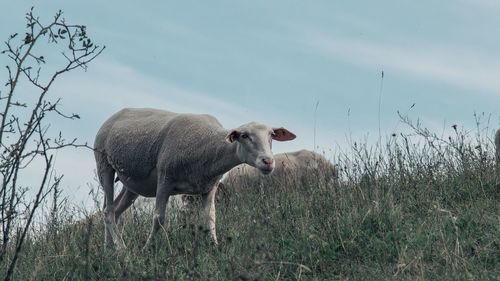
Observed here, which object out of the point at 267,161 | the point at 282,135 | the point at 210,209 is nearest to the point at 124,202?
the point at 210,209

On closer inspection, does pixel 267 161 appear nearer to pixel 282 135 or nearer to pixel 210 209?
pixel 282 135

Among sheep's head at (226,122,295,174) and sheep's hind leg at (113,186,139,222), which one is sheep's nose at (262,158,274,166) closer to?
sheep's head at (226,122,295,174)

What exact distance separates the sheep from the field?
0.32m

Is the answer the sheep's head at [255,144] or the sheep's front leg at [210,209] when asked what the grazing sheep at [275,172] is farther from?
the sheep's head at [255,144]

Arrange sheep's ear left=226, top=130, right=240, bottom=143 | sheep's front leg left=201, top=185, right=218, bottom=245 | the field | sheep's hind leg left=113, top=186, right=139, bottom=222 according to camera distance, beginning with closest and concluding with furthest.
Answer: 1. the field
2. sheep's front leg left=201, top=185, right=218, bottom=245
3. sheep's ear left=226, top=130, right=240, bottom=143
4. sheep's hind leg left=113, top=186, right=139, bottom=222

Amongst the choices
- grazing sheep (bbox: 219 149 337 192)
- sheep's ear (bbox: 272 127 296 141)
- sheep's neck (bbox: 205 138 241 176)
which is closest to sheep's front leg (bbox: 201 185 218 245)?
sheep's neck (bbox: 205 138 241 176)

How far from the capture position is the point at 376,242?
8180 millimetres

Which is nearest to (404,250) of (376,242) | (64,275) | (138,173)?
(376,242)

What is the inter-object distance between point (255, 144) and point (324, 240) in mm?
1891

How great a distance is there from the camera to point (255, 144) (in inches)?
389

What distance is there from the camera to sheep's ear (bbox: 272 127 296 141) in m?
10.3

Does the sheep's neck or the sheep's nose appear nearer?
the sheep's nose

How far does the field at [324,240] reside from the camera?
737 centimetres

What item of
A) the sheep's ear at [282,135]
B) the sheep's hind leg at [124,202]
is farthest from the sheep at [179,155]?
the sheep's hind leg at [124,202]
